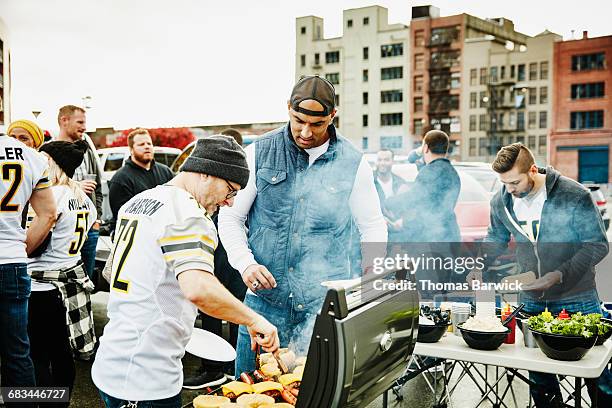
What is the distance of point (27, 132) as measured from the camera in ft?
12.5

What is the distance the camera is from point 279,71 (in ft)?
14.7

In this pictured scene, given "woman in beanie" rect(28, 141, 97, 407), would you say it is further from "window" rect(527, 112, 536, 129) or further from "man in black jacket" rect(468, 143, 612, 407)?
"window" rect(527, 112, 536, 129)

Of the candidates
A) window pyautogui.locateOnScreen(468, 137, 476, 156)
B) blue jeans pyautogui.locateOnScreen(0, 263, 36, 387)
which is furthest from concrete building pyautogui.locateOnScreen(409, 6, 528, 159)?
blue jeans pyautogui.locateOnScreen(0, 263, 36, 387)

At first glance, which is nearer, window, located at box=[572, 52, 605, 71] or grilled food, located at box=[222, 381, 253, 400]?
grilled food, located at box=[222, 381, 253, 400]

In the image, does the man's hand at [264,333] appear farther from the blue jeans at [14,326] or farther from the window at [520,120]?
the window at [520,120]

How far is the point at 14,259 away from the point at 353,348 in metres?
1.83

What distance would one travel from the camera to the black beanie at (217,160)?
1818mm

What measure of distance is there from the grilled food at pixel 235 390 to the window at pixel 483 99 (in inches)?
1249

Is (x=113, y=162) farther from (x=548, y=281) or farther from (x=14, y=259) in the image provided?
(x=548, y=281)

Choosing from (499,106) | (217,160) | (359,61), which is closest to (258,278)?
(217,160)

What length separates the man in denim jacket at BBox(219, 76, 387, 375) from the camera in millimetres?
2521

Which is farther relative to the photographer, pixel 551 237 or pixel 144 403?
pixel 551 237

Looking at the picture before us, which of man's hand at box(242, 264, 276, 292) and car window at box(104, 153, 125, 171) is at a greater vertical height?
car window at box(104, 153, 125, 171)

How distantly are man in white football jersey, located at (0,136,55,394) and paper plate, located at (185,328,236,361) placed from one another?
1.17 m
